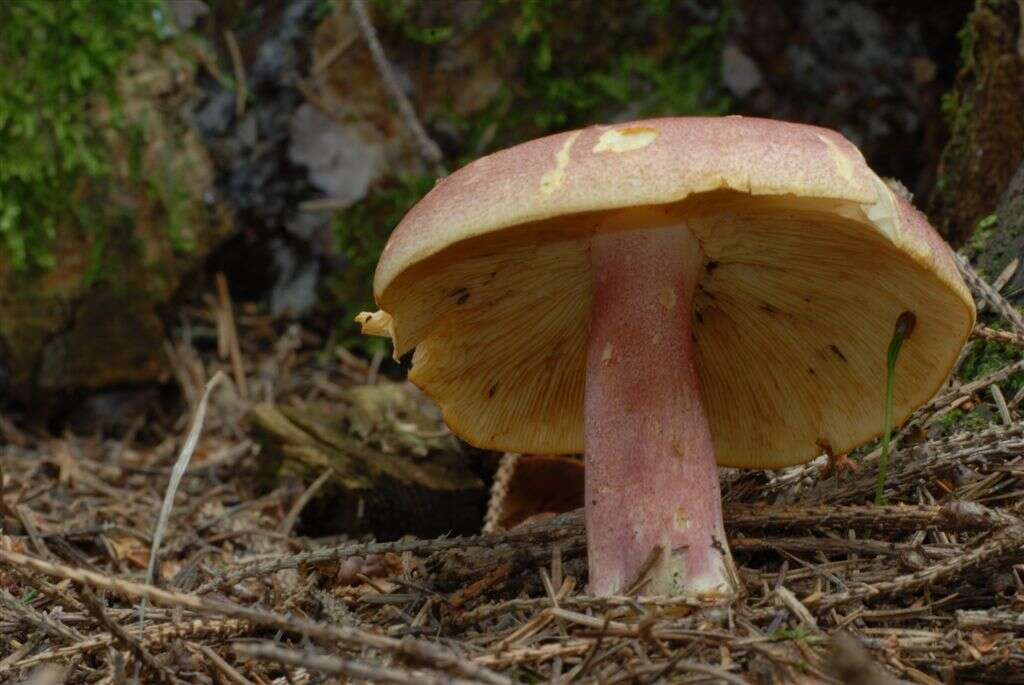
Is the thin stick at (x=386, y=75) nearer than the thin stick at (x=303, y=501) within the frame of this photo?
No

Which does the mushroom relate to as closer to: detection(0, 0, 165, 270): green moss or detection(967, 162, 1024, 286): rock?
detection(967, 162, 1024, 286): rock

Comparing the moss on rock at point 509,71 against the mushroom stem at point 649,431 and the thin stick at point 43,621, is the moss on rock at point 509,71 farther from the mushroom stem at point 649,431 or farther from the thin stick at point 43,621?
the thin stick at point 43,621

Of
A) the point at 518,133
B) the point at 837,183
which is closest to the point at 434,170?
the point at 518,133

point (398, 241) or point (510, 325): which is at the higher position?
point (398, 241)

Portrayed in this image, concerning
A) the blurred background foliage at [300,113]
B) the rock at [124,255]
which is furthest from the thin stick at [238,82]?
the rock at [124,255]

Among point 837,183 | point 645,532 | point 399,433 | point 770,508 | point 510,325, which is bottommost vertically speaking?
point 399,433

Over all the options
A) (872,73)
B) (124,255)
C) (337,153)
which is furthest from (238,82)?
(872,73)

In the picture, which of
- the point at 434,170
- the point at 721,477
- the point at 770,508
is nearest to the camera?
the point at 770,508

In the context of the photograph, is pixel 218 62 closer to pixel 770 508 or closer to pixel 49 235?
pixel 49 235
